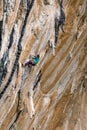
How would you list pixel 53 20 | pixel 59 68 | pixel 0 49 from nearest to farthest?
pixel 0 49
pixel 53 20
pixel 59 68

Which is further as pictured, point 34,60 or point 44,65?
point 44,65

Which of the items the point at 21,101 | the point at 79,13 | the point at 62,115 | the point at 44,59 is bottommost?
the point at 62,115

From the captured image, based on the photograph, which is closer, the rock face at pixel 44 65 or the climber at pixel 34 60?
the rock face at pixel 44 65

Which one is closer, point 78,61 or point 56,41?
point 56,41

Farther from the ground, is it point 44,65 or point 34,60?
point 34,60

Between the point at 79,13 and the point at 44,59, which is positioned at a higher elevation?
the point at 79,13

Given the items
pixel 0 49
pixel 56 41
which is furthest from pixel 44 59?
pixel 0 49

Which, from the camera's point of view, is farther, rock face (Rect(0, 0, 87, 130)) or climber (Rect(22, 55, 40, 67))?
climber (Rect(22, 55, 40, 67))

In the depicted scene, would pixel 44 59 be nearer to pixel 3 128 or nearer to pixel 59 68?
pixel 59 68
